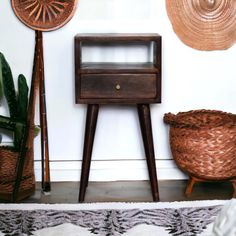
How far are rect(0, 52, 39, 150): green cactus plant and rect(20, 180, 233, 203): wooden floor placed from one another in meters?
0.38

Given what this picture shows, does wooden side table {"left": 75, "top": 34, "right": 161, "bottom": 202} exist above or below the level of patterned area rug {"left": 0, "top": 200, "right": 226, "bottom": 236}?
above

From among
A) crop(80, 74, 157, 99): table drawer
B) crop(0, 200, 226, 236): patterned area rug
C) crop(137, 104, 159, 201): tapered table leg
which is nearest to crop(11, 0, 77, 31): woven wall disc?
crop(80, 74, 157, 99): table drawer

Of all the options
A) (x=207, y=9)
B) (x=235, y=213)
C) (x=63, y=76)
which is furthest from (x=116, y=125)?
(x=235, y=213)

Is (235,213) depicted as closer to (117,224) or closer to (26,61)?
(117,224)

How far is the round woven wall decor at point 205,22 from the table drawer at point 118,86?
1.70ft

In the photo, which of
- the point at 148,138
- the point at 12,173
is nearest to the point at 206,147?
the point at 148,138

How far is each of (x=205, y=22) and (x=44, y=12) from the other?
0.99 metres

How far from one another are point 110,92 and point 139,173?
2.29ft

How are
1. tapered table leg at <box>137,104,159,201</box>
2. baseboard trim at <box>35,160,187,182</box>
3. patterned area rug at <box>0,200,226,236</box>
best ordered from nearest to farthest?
patterned area rug at <box>0,200,226,236</box>, tapered table leg at <box>137,104,159,201</box>, baseboard trim at <box>35,160,187,182</box>

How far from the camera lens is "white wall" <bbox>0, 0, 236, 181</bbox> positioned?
10.2 ft

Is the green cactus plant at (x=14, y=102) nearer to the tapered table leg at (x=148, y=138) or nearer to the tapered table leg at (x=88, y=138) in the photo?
the tapered table leg at (x=88, y=138)

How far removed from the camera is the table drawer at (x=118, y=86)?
2.79 metres

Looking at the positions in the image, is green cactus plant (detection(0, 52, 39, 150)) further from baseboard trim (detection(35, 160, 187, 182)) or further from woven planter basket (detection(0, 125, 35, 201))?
baseboard trim (detection(35, 160, 187, 182))

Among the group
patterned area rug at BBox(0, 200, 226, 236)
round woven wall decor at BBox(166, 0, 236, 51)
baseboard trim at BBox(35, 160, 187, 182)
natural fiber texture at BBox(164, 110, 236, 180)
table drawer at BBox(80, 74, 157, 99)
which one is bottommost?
baseboard trim at BBox(35, 160, 187, 182)
